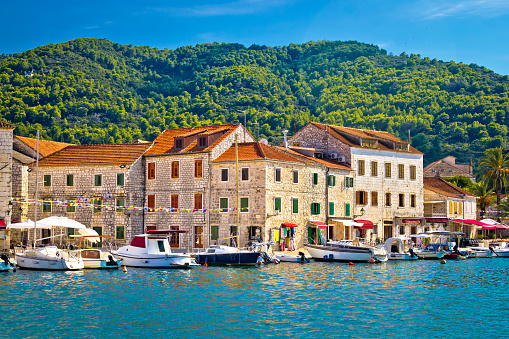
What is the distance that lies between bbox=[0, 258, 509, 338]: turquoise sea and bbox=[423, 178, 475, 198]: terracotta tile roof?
3427 centimetres

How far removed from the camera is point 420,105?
16450 cm

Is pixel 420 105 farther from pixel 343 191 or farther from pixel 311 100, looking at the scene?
pixel 343 191

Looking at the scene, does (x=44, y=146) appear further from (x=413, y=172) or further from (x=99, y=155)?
(x=413, y=172)

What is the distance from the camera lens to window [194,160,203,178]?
63344 millimetres

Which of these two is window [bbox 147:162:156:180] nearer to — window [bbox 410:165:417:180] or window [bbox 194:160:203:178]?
window [bbox 194:160:203:178]

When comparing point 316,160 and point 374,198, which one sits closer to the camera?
point 316,160

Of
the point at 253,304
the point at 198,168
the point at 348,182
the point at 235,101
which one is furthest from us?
the point at 235,101

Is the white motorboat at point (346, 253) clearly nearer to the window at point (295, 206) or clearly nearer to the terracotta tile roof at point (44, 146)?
the window at point (295, 206)

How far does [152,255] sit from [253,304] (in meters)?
16.7

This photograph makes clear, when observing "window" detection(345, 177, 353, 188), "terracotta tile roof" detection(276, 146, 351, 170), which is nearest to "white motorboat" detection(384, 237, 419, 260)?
"window" detection(345, 177, 353, 188)

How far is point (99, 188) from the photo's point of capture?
65250 mm

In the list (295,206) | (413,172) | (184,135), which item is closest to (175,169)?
(184,135)

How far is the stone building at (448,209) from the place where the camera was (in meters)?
79.2

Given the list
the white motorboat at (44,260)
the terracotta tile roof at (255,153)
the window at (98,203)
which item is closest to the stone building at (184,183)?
the terracotta tile roof at (255,153)
